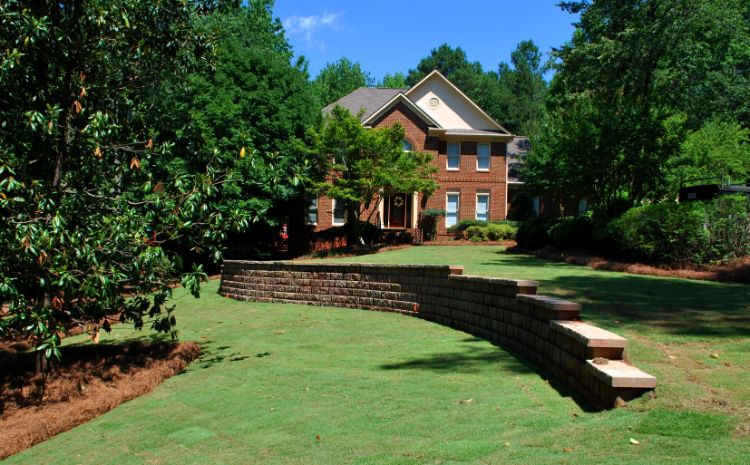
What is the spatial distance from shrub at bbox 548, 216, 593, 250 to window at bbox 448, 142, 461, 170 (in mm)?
14628

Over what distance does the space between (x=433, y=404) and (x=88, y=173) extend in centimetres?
587

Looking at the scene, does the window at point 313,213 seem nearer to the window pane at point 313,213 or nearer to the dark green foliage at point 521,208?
the window pane at point 313,213

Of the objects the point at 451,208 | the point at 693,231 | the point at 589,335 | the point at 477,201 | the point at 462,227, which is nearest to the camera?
the point at 589,335

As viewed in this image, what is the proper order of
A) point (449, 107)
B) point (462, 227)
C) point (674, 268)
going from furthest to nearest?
point (449, 107) → point (462, 227) → point (674, 268)

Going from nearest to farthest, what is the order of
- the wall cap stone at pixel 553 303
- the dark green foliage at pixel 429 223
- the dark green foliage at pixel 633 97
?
the wall cap stone at pixel 553 303 → the dark green foliage at pixel 633 97 → the dark green foliage at pixel 429 223

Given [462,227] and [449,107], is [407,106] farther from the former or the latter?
[462,227]

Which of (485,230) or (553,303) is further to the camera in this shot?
(485,230)

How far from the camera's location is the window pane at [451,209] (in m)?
34.4

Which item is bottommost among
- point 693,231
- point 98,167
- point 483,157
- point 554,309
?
point 554,309

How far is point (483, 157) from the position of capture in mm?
35125

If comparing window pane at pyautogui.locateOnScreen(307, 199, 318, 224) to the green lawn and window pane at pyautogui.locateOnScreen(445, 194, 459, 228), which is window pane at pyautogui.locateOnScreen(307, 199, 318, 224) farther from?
the green lawn

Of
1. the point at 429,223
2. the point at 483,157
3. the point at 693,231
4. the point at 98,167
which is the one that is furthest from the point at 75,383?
the point at 483,157

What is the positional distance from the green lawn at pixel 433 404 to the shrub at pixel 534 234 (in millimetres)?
11276

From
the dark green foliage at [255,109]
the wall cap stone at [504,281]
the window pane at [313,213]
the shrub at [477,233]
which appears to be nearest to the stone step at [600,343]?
the wall cap stone at [504,281]
